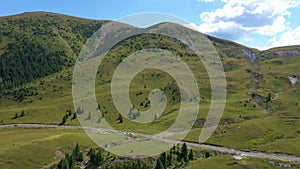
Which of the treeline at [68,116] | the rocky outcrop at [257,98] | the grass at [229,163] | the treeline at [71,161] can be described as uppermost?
A: the rocky outcrop at [257,98]

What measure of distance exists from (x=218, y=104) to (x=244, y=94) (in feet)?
98.6

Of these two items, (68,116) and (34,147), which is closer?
(34,147)

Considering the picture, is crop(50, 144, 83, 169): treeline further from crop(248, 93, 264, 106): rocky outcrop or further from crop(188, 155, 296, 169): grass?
crop(248, 93, 264, 106): rocky outcrop

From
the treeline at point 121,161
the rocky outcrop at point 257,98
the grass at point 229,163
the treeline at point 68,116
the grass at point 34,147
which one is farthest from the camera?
the rocky outcrop at point 257,98

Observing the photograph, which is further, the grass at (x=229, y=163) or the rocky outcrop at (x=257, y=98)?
the rocky outcrop at (x=257, y=98)

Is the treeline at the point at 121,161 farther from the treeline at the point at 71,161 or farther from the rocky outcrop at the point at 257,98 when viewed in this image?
the rocky outcrop at the point at 257,98

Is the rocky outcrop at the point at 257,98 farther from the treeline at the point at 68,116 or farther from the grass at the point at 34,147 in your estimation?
the grass at the point at 34,147

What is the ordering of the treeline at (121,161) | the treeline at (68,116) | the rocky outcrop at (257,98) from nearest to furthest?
the treeline at (121,161), the treeline at (68,116), the rocky outcrop at (257,98)

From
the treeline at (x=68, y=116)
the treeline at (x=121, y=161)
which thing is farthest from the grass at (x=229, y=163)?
the treeline at (x=68, y=116)

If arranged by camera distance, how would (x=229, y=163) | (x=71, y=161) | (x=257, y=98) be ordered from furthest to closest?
1. (x=257, y=98)
2. (x=229, y=163)
3. (x=71, y=161)

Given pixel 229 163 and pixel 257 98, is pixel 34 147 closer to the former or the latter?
pixel 229 163

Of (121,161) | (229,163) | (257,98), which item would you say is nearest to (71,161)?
(121,161)

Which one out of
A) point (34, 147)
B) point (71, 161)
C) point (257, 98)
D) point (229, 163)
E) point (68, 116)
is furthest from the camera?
point (257, 98)

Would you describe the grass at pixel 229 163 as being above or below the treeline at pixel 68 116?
below
